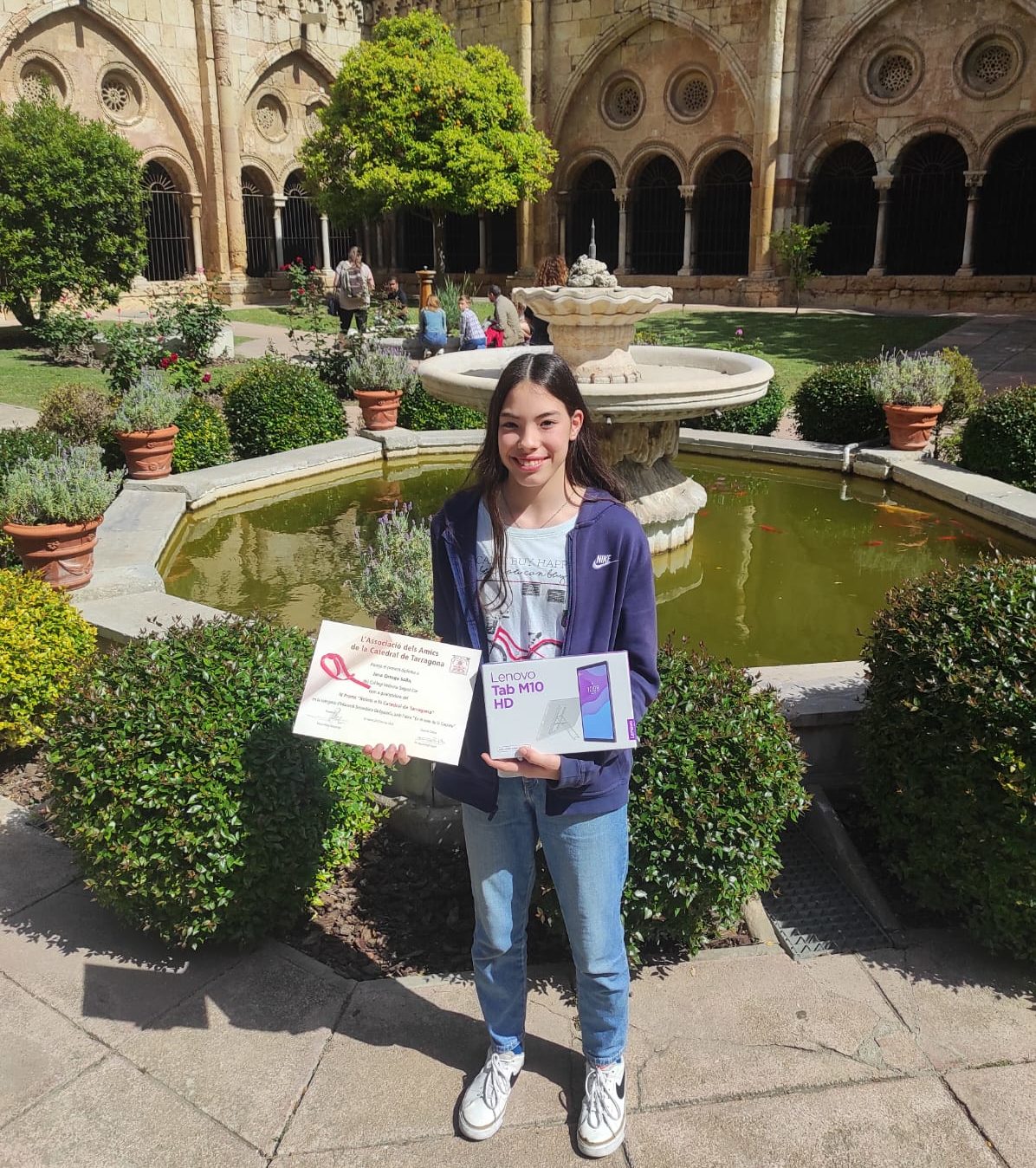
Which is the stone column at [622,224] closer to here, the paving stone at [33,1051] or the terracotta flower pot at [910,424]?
the terracotta flower pot at [910,424]

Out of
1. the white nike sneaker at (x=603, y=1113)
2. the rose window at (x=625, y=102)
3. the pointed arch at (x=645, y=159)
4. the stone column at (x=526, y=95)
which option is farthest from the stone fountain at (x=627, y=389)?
the rose window at (x=625, y=102)

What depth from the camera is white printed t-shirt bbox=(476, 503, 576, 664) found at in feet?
7.50

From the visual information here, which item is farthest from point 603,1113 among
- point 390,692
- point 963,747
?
point 963,747

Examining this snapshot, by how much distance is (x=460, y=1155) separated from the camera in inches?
93.9

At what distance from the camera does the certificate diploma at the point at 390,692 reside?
221cm

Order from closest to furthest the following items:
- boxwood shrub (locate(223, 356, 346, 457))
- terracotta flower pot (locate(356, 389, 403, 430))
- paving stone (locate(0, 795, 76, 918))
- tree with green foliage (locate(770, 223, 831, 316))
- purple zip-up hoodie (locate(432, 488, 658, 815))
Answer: purple zip-up hoodie (locate(432, 488, 658, 815)) → paving stone (locate(0, 795, 76, 918)) → boxwood shrub (locate(223, 356, 346, 457)) → terracotta flower pot (locate(356, 389, 403, 430)) → tree with green foliage (locate(770, 223, 831, 316))

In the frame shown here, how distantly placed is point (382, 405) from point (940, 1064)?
8552mm

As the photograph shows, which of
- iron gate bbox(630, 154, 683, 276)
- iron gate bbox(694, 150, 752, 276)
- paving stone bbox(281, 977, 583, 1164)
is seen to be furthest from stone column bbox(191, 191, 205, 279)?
paving stone bbox(281, 977, 583, 1164)

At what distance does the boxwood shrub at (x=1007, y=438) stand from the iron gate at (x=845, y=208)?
16.9 m

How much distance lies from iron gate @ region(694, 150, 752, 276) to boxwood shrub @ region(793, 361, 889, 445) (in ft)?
53.2

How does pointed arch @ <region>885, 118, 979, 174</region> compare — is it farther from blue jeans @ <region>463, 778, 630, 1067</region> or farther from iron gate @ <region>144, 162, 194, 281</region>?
blue jeans @ <region>463, 778, 630, 1067</region>

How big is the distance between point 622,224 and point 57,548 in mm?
23101

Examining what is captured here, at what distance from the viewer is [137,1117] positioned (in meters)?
2.47

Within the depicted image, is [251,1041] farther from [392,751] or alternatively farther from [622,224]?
[622,224]
